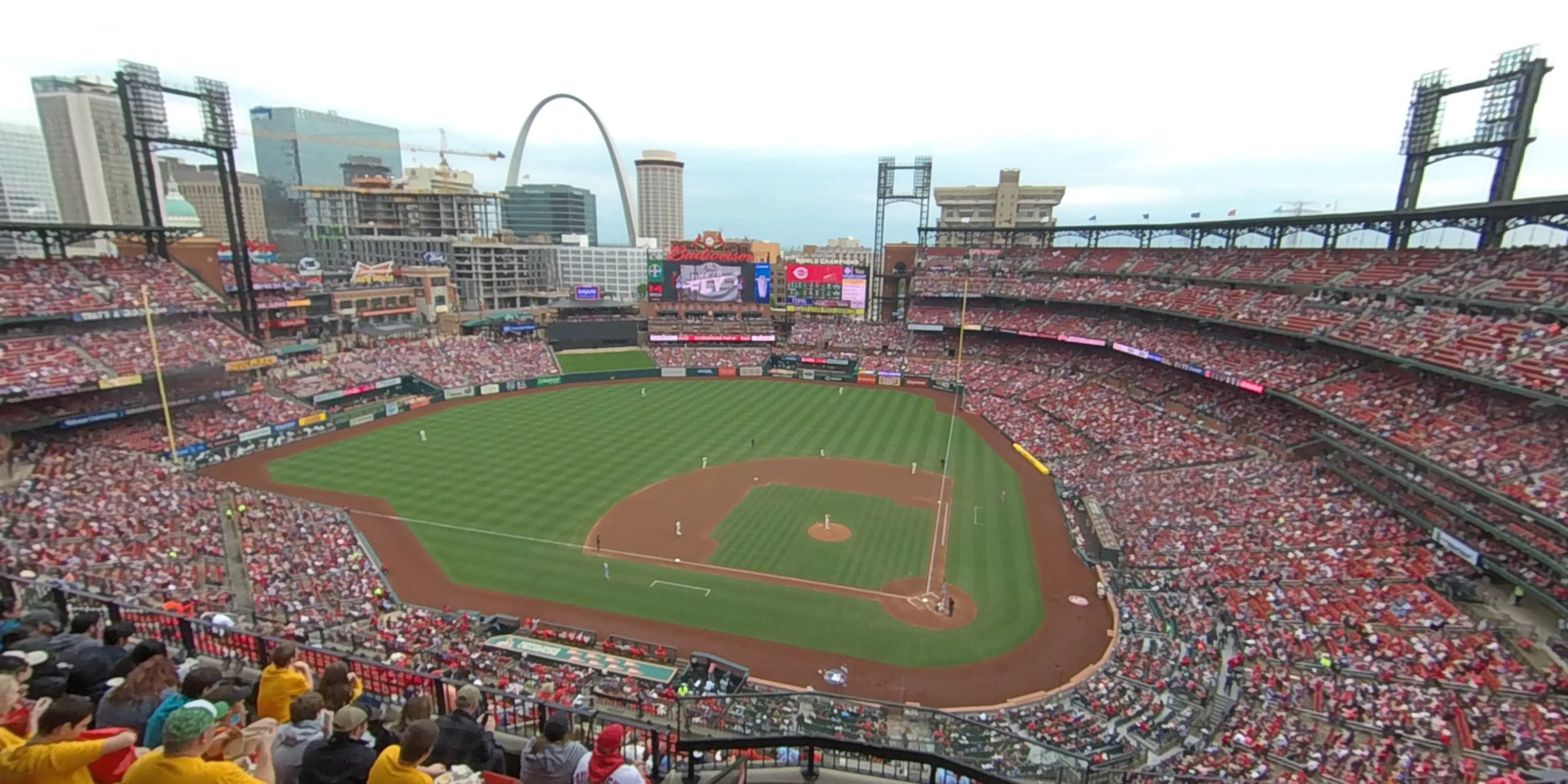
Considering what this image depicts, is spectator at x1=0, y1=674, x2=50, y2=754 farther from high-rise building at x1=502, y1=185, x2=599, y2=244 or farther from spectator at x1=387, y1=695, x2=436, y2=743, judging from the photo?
high-rise building at x1=502, y1=185, x2=599, y2=244

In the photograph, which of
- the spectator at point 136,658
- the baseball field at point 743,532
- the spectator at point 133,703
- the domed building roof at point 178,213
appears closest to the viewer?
the spectator at point 133,703

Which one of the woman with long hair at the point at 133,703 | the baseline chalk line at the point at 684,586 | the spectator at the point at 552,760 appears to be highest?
the woman with long hair at the point at 133,703

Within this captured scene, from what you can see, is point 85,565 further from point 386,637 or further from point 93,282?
point 93,282

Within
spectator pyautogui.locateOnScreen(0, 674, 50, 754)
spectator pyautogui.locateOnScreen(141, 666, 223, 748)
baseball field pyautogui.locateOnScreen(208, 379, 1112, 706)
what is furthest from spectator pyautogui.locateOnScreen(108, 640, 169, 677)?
baseball field pyautogui.locateOnScreen(208, 379, 1112, 706)

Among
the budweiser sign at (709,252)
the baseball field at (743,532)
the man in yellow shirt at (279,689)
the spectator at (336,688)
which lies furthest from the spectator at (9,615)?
the budweiser sign at (709,252)

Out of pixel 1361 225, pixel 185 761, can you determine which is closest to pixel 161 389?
pixel 185 761

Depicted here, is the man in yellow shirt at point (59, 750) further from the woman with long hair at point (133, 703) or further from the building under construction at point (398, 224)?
the building under construction at point (398, 224)
